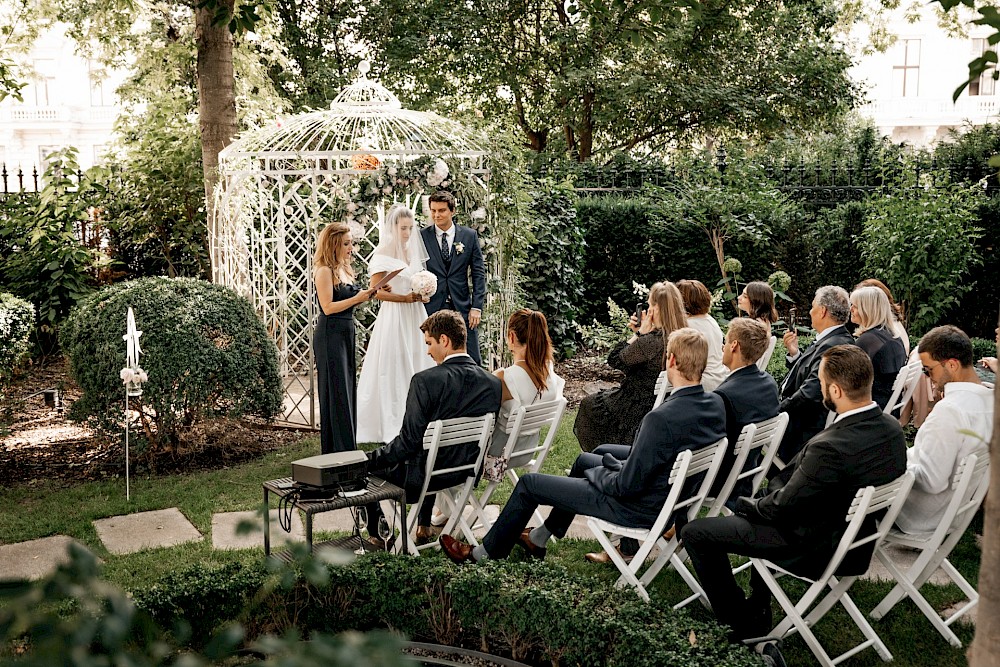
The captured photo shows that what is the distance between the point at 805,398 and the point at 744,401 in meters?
0.75

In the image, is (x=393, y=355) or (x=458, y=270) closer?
(x=393, y=355)

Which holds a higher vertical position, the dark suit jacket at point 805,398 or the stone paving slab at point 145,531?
the dark suit jacket at point 805,398

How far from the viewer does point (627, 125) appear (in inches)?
719

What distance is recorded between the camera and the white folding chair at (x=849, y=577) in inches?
148

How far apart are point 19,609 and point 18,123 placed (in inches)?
1486

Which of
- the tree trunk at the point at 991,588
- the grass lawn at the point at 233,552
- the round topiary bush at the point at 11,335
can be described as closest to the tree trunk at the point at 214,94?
the round topiary bush at the point at 11,335

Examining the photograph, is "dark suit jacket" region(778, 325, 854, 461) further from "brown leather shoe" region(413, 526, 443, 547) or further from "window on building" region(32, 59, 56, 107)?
"window on building" region(32, 59, 56, 107)

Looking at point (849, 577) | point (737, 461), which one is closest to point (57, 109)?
point (737, 461)

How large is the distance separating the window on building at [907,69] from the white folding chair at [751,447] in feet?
90.4

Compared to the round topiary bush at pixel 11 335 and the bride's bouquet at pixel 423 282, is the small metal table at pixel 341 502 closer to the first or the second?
the bride's bouquet at pixel 423 282

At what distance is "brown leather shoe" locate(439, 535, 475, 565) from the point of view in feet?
15.9

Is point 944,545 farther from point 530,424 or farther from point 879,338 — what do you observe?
point 530,424

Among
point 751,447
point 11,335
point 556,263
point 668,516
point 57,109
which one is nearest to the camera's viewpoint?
point 668,516

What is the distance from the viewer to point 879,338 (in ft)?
19.2
